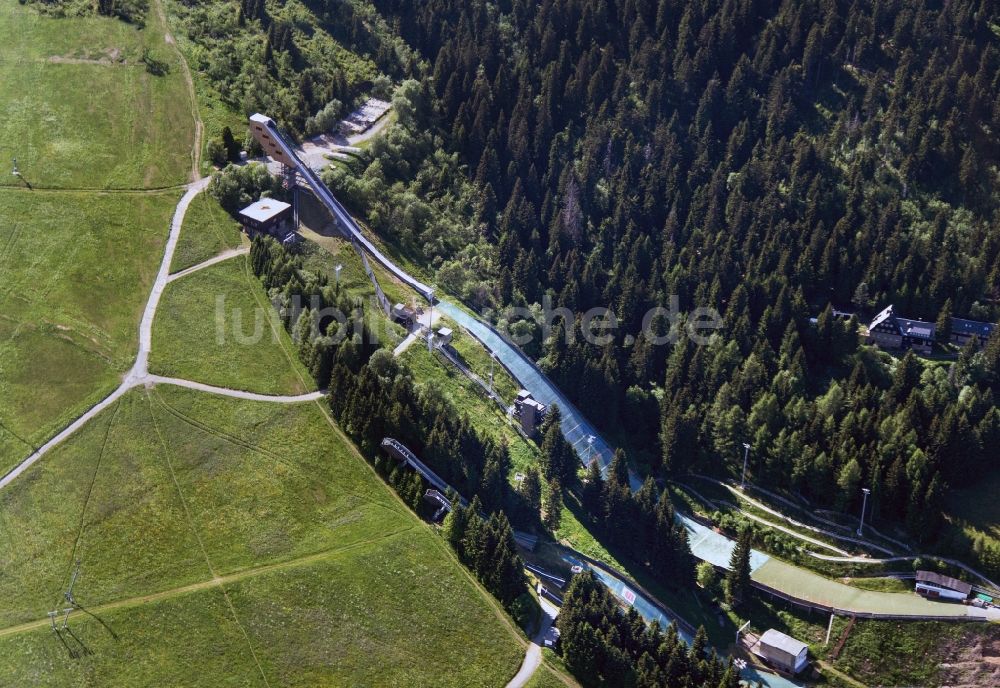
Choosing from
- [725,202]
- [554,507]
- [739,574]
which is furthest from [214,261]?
[739,574]

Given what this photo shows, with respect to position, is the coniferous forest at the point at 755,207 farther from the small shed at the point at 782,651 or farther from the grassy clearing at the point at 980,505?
the small shed at the point at 782,651

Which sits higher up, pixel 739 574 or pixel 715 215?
pixel 715 215

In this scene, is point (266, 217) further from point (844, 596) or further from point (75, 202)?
point (844, 596)

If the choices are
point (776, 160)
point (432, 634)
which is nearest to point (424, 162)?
point (776, 160)

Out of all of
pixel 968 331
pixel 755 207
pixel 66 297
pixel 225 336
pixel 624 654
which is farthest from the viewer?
pixel 755 207

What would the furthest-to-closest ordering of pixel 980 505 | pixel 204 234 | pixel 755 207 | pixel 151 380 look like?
pixel 755 207 < pixel 204 234 < pixel 980 505 < pixel 151 380
